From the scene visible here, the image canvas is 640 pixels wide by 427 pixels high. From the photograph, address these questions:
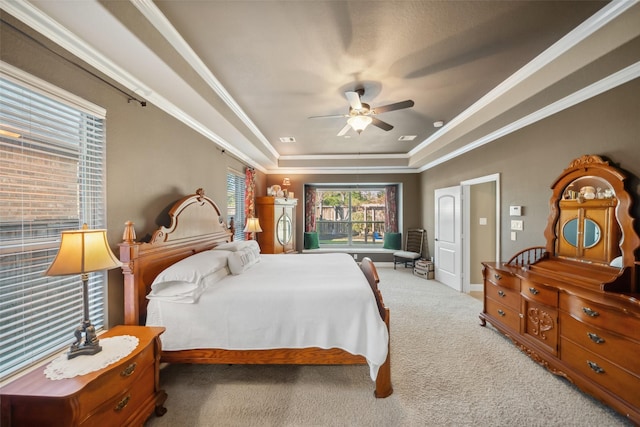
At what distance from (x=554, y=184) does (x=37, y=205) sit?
4303mm

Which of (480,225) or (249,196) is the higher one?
(249,196)

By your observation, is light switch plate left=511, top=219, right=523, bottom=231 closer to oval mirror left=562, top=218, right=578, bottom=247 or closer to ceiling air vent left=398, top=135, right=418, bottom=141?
oval mirror left=562, top=218, right=578, bottom=247

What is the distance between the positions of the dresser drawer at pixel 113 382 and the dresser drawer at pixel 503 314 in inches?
134

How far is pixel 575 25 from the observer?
185cm

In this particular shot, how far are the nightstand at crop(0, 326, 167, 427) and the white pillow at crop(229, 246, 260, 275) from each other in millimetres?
1096

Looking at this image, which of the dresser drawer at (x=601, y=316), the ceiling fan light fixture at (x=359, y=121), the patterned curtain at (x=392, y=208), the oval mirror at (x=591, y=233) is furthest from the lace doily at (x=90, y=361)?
the patterned curtain at (x=392, y=208)

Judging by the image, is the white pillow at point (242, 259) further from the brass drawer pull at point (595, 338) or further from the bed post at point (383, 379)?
the brass drawer pull at point (595, 338)

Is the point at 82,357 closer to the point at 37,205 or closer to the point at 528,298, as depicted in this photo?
the point at 37,205

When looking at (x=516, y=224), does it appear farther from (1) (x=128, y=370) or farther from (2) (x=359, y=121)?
(1) (x=128, y=370)

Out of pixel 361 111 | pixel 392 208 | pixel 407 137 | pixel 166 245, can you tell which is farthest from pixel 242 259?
pixel 392 208

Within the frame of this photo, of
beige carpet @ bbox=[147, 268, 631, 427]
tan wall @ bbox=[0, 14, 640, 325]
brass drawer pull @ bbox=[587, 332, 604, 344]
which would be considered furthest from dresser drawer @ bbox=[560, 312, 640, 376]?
tan wall @ bbox=[0, 14, 640, 325]

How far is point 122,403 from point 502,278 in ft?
11.7

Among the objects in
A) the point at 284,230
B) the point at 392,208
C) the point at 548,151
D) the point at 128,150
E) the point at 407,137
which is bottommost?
the point at 284,230

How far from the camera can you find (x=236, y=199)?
181 inches
